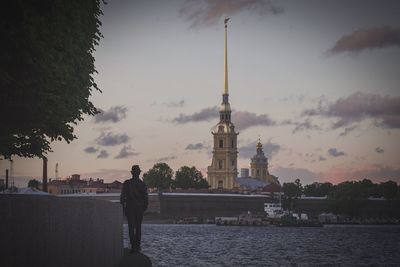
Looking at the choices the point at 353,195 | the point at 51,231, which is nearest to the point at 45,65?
the point at 51,231

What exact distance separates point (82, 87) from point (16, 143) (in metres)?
4.52

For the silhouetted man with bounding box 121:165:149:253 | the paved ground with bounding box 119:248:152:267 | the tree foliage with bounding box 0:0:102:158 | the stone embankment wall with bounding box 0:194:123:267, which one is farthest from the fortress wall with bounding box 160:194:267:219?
A: the stone embankment wall with bounding box 0:194:123:267

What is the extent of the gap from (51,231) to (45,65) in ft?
29.7

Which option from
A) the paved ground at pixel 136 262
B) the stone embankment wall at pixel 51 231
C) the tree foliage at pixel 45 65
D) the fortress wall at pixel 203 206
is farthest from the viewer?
the fortress wall at pixel 203 206

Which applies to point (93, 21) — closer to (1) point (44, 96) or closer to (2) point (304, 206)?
(1) point (44, 96)

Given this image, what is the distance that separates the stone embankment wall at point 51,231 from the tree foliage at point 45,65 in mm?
4585

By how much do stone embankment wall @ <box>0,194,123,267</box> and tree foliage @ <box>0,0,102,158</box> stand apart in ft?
15.0

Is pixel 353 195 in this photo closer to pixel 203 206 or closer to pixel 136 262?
pixel 203 206

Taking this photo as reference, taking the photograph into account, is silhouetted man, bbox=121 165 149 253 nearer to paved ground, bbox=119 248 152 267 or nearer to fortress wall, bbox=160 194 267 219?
paved ground, bbox=119 248 152 267

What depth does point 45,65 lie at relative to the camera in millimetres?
16641

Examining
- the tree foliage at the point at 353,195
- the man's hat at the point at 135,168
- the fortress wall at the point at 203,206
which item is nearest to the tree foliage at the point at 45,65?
the man's hat at the point at 135,168

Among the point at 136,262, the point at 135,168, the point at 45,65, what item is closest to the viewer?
the point at 136,262

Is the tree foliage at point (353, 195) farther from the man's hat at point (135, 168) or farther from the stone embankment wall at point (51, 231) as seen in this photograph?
the stone embankment wall at point (51, 231)

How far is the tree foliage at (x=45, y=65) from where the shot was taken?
15.2 meters
